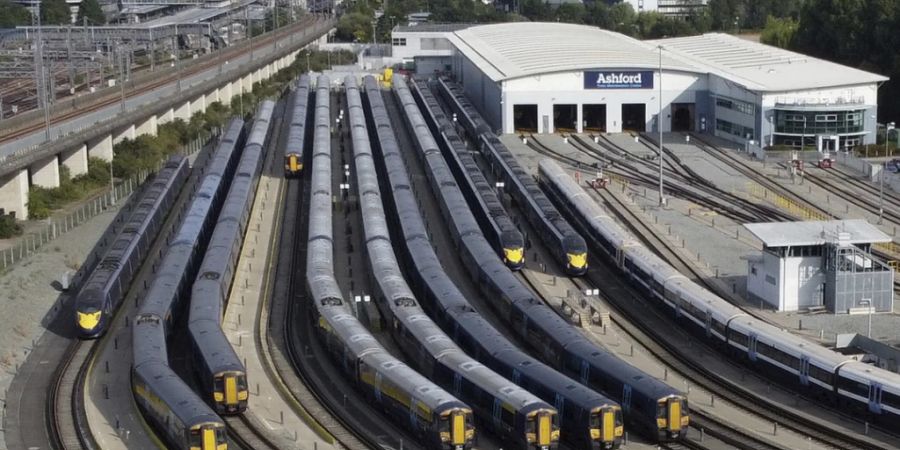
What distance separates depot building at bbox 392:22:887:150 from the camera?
80.1m

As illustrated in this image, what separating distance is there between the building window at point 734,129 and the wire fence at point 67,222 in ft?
113

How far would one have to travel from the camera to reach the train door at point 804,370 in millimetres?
39469

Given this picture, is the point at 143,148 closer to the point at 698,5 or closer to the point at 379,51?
the point at 379,51

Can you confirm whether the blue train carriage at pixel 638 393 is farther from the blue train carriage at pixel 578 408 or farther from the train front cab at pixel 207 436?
the train front cab at pixel 207 436

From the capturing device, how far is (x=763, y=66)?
3563 inches

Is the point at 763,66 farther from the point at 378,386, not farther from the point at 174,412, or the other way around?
the point at 174,412

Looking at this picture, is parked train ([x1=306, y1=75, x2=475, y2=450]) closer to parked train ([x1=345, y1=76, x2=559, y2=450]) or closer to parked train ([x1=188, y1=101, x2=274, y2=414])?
parked train ([x1=345, y1=76, x2=559, y2=450])

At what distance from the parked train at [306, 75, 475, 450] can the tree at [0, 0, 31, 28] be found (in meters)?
104

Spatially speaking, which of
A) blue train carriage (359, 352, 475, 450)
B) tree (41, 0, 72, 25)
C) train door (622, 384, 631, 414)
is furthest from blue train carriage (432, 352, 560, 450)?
tree (41, 0, 72, 25)

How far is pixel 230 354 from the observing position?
1551 inches

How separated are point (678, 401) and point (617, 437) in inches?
76.9

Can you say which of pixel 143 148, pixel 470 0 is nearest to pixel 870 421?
pixel 143 148

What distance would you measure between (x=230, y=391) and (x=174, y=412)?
10.3 feet

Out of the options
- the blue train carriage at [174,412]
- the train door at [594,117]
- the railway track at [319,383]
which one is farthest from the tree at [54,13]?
the blue train carriage at [174,412]
